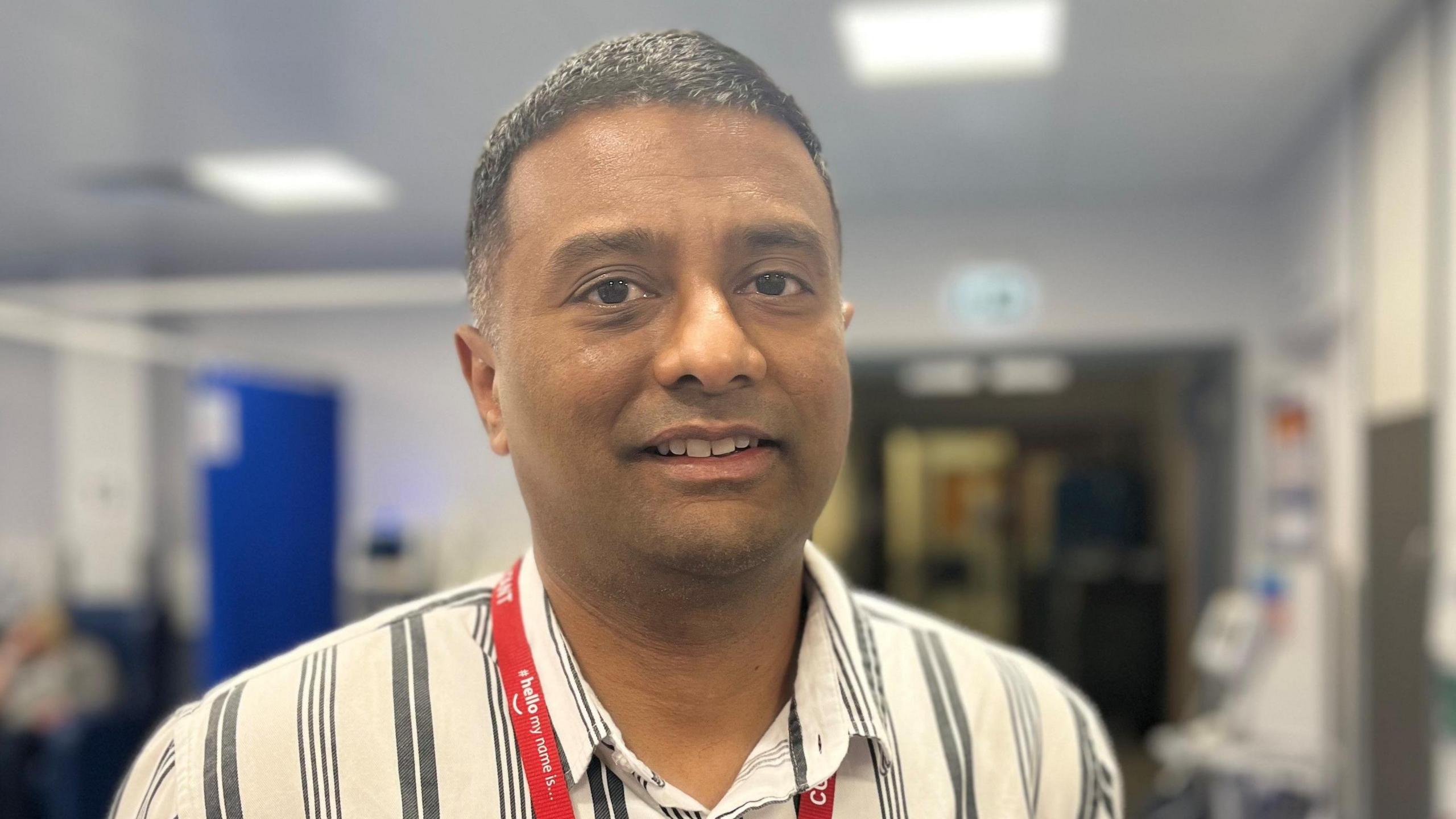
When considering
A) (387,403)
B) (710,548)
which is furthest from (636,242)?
(387,403)

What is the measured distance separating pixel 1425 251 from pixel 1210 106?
3.78ft

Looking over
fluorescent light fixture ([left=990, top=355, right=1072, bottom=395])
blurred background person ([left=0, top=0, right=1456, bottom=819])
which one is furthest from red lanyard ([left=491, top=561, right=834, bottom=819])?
fluorescent light fixture ([left=990, top=355, right=1072, bottom=395])

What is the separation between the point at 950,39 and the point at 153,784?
2791 mm

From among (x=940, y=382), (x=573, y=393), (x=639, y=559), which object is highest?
(x=940, y=382)

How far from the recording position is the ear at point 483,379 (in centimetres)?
86

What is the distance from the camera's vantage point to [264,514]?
4758 millimetres

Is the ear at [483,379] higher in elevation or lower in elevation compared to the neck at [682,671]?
higher

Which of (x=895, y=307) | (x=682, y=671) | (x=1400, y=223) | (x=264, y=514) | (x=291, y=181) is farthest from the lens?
(x=895, y=307)

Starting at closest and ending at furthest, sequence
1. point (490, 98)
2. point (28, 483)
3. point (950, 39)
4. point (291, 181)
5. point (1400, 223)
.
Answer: point (1400, 223) → point (950, 39) → point (490, 98) → point (28, 483) → point (291, 181)

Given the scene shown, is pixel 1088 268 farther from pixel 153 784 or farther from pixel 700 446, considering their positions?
pixel 153 784

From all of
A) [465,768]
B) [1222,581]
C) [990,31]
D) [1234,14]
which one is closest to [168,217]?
[990,31]

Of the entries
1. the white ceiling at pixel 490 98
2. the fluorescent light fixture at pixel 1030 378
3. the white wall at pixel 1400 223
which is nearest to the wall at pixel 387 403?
the white ceiling at pixel 490 98

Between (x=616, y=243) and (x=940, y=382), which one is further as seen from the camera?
(x=940, y=382)

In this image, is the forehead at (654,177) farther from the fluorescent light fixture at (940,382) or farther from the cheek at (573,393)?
the fluorescent light fixture at (940,382)
